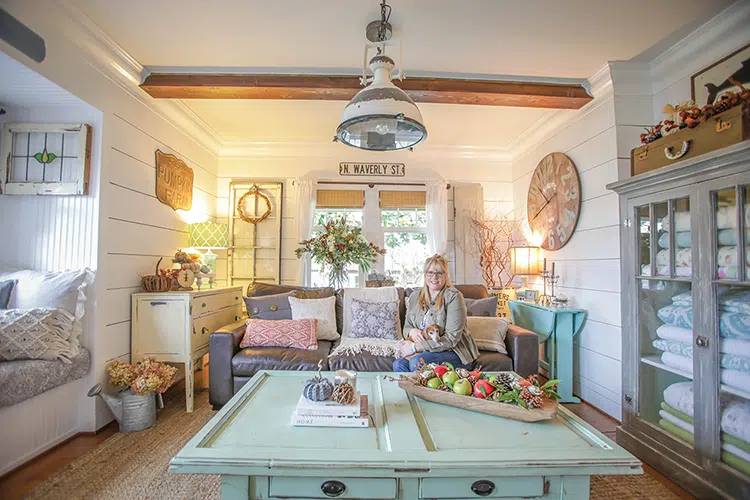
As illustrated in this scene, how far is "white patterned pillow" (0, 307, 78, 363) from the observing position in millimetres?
2049

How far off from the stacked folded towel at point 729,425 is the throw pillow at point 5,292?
3.93 metres

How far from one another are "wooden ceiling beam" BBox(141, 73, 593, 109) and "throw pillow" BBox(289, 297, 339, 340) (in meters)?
1.74

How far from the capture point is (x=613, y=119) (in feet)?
9.14

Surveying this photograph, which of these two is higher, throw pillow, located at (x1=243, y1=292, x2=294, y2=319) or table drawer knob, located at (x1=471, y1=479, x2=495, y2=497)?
throw pillow, located at (x1=243, y1=292, x2=294, y2=319)

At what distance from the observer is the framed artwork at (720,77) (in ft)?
7.05

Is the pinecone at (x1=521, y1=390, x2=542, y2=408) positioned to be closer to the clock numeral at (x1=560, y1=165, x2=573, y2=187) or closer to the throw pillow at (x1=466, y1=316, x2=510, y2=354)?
the throw pillow at (x1=466, y1=316, x2=510, y2=354)

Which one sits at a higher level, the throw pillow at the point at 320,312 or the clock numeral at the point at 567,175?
the clock numeral at the point at 567,175

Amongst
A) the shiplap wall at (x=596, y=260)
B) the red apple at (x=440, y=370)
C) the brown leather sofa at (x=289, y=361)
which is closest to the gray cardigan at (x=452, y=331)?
the brown leather sofa at (x=289, y=361)

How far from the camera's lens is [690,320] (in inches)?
72.4

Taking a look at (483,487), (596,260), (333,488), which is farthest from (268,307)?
(596,260)

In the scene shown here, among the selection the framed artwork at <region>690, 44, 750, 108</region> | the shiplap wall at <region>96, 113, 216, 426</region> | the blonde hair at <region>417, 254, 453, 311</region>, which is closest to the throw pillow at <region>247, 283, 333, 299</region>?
the shiplap wall at <region>96, 113, 216, 426</region>

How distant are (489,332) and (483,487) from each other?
1716 mm

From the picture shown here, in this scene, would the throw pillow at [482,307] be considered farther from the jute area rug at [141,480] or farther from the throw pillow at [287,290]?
the jute area rug at [141,480]

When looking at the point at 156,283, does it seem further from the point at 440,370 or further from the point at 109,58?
the point at 440,370
